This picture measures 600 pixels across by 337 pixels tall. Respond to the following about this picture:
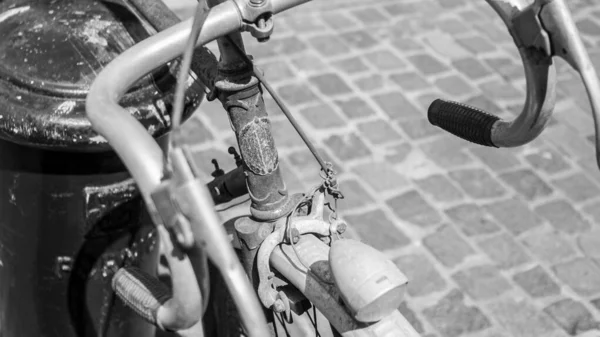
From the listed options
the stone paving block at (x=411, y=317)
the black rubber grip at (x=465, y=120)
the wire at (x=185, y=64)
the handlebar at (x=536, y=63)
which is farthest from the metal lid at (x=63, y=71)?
the stone paving block at (x=411, y=317)

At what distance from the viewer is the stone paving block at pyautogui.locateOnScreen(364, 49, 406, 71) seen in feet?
15.9

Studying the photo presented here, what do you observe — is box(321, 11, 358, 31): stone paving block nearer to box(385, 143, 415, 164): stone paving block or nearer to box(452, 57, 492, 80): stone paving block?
box(452, 57, 492, 80): stone paving block

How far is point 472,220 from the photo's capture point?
13.0 ft

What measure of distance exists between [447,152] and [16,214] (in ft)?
8.07

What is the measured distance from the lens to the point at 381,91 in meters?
4.67

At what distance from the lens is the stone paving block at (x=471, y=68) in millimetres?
4859

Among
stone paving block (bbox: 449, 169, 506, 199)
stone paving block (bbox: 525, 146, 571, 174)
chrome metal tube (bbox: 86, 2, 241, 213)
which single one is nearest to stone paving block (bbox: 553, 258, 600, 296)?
stone paving block (bbox: 449, 169, 506, 199)

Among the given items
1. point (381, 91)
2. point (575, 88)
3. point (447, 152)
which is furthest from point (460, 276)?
point (575, 88)

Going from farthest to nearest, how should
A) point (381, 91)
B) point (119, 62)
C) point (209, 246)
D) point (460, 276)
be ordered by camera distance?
1. point (381, 91)
2. point (460, 276)
3. point (119, 62)
4. point (209, 246)

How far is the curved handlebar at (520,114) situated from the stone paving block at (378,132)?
224cm

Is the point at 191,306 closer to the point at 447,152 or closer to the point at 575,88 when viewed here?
the point at 447,152

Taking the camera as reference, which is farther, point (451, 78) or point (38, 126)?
point (451, 78)

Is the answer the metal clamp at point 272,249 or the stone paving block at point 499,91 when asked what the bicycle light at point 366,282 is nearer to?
the metal clamp at point 272,249

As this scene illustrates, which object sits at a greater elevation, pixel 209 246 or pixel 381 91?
pixel 209 246
